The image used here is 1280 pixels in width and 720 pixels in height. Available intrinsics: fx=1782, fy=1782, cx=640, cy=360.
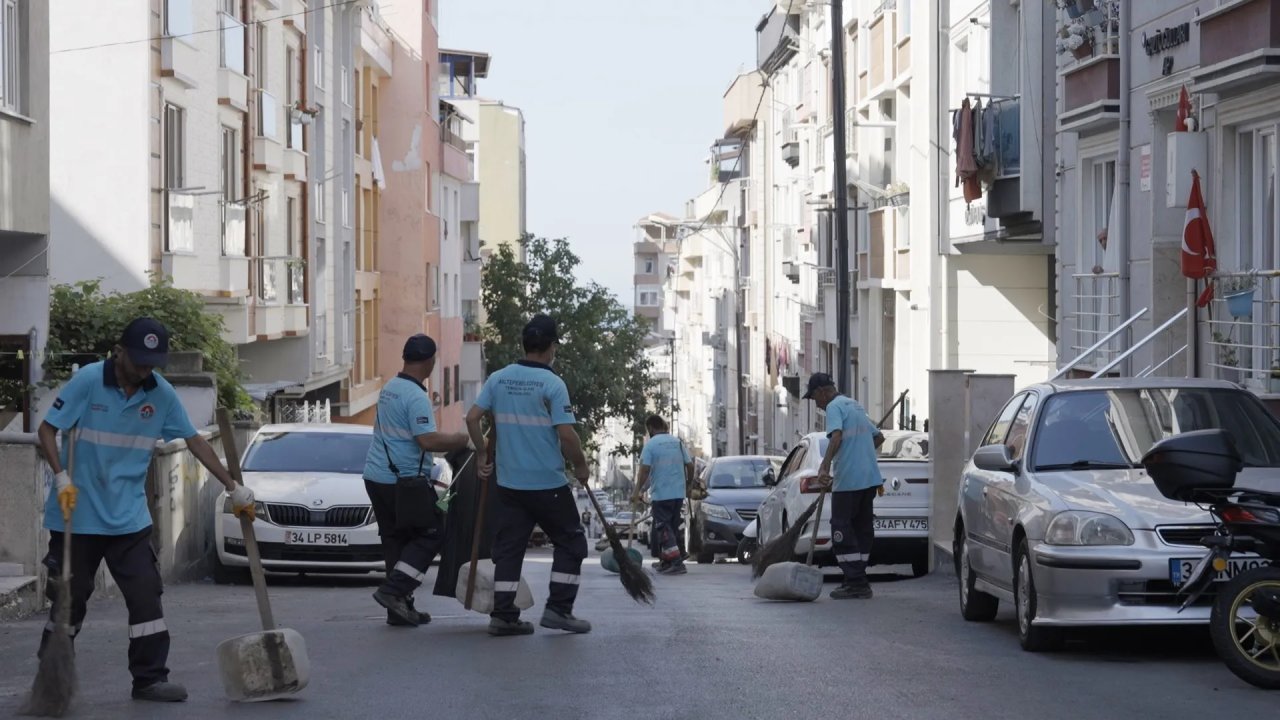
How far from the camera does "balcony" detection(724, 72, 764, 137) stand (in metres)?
66.1

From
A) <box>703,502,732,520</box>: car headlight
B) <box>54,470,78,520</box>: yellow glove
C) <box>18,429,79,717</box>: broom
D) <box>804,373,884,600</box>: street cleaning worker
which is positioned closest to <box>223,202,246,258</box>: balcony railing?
<box>703,502,732,520</box>: car headlight

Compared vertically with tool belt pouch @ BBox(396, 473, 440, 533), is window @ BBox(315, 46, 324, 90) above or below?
above

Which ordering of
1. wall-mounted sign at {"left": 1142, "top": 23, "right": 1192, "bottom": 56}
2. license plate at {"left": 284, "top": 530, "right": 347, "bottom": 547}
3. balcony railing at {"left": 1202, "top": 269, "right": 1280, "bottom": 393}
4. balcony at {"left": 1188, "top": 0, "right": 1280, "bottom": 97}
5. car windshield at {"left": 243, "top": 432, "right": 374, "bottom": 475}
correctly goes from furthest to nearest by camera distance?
car windshield at {"left": 243, "top": 432, "right": 374, "bottom": 475}
wall-mounted sign at {"left": 1142, "top": 23, "right": 1192, "bottom": 56}
license plate at {"left": 284, "top": 530, "right": 347, "bottom": 547}
balcony railing at {"left": 1202, "top": 269, "right": 1280, "bottom": 393}
balcony at {"left": 1188, "top": 0, "right": 1280, "bottom": 97}

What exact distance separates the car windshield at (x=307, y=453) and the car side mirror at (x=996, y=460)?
7.83 metres

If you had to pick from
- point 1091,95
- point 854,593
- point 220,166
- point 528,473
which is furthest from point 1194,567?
point 220,166

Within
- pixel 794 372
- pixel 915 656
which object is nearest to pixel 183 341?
pixel 915 656

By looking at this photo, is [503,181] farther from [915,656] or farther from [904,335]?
[915,656]

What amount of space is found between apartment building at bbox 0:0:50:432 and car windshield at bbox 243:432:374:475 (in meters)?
3.04

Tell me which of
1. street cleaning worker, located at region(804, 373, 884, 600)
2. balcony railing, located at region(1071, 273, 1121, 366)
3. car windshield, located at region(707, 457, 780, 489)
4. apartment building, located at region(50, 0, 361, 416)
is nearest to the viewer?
street cleaning worker, located at region(804, 373, 884, 600)

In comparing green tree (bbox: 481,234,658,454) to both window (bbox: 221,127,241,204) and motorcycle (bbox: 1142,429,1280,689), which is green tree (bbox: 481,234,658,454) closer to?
window (bbox: 221,127,241,204)

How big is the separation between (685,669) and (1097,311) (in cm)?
1318

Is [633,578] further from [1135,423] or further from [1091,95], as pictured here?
[1091,95]

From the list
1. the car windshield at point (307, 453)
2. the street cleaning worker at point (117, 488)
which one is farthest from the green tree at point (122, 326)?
the street cleaning worker at point (117, 488)

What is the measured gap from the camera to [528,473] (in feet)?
34.3
